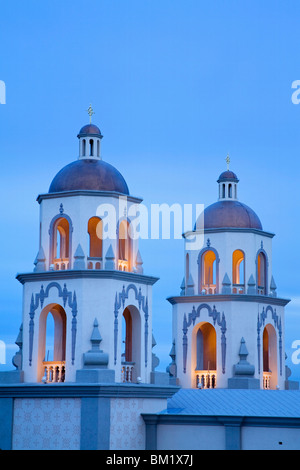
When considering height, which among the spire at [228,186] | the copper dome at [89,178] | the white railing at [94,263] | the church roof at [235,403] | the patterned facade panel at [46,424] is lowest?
the patterned facade panel at [46,424]

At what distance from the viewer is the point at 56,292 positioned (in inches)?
1518

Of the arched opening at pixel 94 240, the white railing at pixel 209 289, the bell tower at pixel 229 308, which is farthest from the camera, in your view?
the white railing at pixel 209 289

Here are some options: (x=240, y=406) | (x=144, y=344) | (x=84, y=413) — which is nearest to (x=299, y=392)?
(x=240, y=406)

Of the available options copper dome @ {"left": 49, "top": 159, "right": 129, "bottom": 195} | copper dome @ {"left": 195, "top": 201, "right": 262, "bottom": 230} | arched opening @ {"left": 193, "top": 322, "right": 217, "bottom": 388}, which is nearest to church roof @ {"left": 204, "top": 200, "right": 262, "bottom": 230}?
copper dome @ {"left": 195, "top": 201, "right": 262, "bottom": 230}

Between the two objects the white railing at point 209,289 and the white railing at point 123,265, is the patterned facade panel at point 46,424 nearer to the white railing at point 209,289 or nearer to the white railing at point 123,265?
the white railing at point 123,265

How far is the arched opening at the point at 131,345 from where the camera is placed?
128 feet

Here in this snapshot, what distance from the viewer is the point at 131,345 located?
39.8 metres

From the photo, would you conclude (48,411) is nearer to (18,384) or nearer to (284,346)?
(18,384)

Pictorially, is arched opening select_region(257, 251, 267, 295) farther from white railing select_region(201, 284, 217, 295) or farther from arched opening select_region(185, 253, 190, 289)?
arched opening select_region(185, 253, 190, 289)

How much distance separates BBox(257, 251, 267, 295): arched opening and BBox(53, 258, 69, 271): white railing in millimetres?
11756

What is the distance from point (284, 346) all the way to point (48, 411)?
1418 centimetres

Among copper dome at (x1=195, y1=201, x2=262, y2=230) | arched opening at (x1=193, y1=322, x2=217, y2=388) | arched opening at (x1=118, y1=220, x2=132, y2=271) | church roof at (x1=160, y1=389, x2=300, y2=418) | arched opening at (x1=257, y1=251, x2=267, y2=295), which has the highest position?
copper dome at (x1=195, y1=201, x2=262, y2=230)

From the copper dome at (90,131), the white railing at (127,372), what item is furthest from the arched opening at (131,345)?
the copper dome at (90,131)

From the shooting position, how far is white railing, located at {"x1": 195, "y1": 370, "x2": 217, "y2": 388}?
1857 inches
